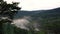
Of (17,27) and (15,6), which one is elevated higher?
(15,6)

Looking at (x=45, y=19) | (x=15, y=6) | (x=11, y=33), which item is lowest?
(x=11, y=33)

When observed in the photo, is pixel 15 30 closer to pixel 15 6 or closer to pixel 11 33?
pixel 11 33

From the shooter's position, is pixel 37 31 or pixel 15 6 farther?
pixel 15 6

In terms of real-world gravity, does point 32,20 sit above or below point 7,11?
below

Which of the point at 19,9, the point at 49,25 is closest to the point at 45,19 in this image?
the point at 49,25

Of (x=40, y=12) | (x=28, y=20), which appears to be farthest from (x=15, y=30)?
(x=40, y=12)

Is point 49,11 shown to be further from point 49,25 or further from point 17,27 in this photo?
point 17,27
